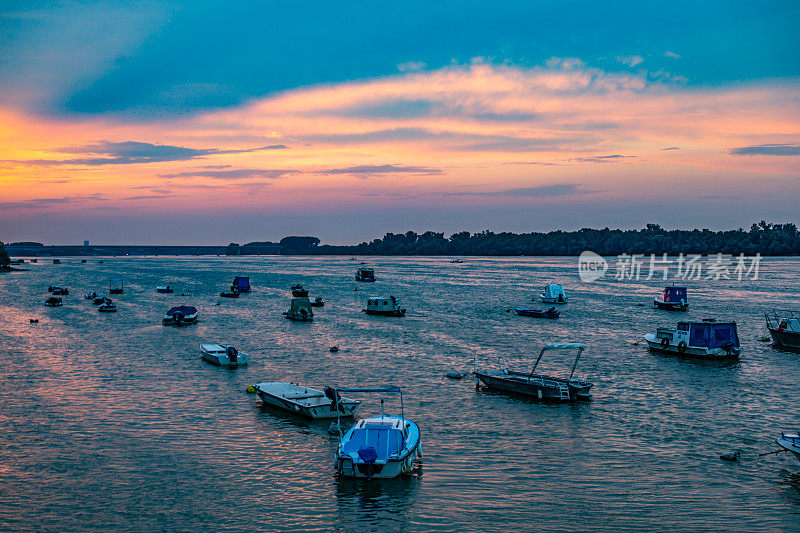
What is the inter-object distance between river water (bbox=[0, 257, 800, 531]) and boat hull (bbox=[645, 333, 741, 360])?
1455 millimetres

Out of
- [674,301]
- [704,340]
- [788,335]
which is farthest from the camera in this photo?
[674,301]

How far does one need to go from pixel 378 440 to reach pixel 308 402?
11176 mm

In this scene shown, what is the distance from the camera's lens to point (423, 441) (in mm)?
35469

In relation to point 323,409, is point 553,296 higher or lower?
higher

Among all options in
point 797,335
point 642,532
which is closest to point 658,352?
point 797,335

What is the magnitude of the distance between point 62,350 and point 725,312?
100 metres

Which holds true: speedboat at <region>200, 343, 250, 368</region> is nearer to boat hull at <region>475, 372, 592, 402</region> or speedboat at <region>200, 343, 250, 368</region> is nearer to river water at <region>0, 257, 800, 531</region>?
river water at <region>0, 257, 800, 531</region>

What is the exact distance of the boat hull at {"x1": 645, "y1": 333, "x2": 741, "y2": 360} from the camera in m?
62.4

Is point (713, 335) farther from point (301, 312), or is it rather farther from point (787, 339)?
point (301, 312)

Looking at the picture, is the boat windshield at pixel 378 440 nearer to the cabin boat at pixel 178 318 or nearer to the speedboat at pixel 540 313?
the cabin boat at pixel 178 318

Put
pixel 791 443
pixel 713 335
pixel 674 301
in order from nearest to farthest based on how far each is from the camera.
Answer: pixel 791 443
pixel 713 335
pixel 674 301

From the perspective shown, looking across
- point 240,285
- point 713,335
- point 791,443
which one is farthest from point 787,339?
point 240,285

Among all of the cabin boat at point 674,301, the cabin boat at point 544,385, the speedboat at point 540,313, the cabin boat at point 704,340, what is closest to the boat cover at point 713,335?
the cabin boat at point 704,340

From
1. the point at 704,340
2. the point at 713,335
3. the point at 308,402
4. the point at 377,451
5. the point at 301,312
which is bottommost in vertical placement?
the point at 308,402
